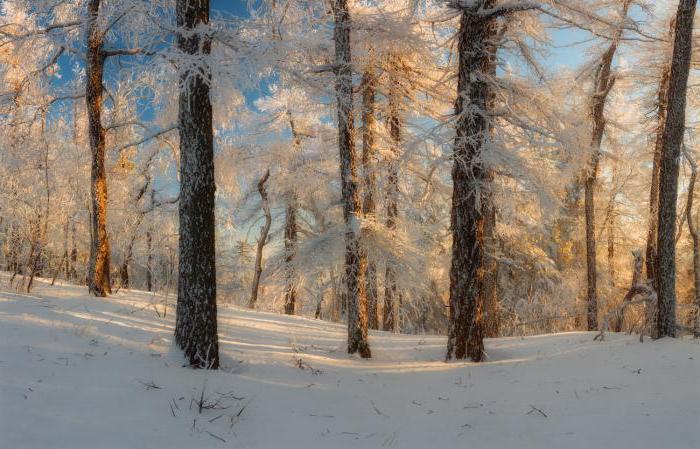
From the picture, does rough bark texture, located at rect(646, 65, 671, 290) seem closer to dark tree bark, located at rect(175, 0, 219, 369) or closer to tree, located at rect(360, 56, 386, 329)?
tree, located at rect(360, 56, 386, 329)

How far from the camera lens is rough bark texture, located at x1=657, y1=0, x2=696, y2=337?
23.9 ft

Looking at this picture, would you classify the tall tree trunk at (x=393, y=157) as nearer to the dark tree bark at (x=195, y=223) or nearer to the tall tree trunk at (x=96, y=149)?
the dark tree bark at (x=195, y=223)

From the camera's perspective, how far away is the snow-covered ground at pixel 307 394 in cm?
393

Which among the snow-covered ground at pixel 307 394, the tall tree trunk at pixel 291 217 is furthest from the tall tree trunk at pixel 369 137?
the tall tree trunk at pixel 291 217

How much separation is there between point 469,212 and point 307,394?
416cm

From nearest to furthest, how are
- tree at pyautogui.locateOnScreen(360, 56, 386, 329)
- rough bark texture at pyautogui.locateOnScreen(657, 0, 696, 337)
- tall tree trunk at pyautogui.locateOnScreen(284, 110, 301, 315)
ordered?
rough bark texture at pyautogui.locateOnScreen(657, 0, 696, 337)
tree at pyautogui.locateOnScreen(360, 56, 386, 329)
tall tree trunk at pyautogui.locateOnScreen(284, 110, 301, 315)

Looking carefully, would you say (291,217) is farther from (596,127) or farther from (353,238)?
(596,127)

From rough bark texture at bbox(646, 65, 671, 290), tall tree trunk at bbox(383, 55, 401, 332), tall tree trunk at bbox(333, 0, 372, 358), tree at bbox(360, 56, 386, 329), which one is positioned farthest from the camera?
rough bark texture at bbox(646, 65, 671, 290)

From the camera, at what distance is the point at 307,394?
19.0ft

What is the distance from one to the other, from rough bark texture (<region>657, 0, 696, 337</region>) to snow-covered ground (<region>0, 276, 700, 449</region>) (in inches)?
27.1

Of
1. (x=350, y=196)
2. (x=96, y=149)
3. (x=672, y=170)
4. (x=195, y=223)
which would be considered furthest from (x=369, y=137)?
(x=96, y=149)

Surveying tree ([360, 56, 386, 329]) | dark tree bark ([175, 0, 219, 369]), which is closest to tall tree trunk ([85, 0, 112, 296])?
dark tree bark ([175, 0, 219, 369])

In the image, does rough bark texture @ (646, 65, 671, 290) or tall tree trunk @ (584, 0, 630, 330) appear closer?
rough bark texture @ (646, 65, 671, 290)

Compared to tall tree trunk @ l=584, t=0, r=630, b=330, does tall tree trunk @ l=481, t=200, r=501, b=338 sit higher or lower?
lower
